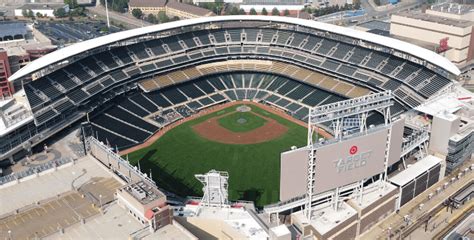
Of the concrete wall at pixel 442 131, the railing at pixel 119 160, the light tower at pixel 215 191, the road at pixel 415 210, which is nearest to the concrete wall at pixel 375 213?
the road at pixel 415 210

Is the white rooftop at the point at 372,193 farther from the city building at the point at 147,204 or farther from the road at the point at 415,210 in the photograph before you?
the city building at the point at 147,204

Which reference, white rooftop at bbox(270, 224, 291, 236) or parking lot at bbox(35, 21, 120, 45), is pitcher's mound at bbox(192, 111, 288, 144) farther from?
parking lot at bbox(35, 21, 120, 45)

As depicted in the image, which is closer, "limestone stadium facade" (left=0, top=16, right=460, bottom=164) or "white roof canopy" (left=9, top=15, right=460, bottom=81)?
"white roof canopy" (left=9, top=15, right=460, bottom=81)

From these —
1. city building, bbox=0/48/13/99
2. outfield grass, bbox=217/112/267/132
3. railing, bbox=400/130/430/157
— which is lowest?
outfield grass, bbox=217/112/267/132

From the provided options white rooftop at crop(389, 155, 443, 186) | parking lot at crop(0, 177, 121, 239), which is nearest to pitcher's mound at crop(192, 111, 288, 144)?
white rooftop at crop(389, 155, 443, 186)

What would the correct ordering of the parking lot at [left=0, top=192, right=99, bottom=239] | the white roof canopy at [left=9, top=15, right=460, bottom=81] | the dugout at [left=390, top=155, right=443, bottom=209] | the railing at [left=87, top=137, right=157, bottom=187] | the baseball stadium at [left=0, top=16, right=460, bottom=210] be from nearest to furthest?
the parking lot at [left=0, top=192, right=99, bottom=239], the railing at [left=87, top=137, right=157, bottom=187], the dugout at [left=390, top=155, right=443, bottom=209], the baseball stadium at [left=0, top=16, right=460, bottom=210], the white roof canopy at [left=9, top=15, right=460, bottom=81]

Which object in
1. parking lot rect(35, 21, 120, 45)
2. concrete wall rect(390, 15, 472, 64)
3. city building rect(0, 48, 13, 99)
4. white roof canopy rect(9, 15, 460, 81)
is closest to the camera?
white roof canopy rect(9, 15, 460, 81)

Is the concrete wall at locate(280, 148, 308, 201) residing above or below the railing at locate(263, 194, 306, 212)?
above
